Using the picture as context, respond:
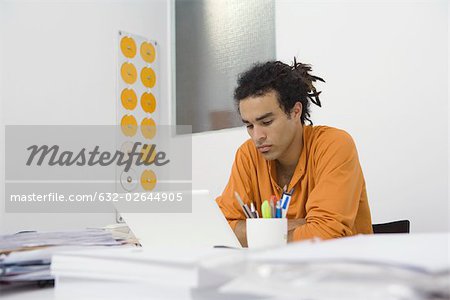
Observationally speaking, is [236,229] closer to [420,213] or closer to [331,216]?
[331,216]

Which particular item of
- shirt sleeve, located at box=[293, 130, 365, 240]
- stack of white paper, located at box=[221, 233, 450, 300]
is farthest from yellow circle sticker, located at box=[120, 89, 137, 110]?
stack of white paper, located at box=[221, 233, 450, 300]

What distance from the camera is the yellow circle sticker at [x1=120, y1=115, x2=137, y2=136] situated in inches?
113

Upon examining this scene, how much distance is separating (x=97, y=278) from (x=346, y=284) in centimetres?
36

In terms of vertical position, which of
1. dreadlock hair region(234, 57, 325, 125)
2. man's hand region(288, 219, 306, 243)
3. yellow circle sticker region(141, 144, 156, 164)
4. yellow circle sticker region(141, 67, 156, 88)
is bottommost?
man's hand region(288, 219, 306, 243)

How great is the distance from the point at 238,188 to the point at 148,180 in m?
1.37

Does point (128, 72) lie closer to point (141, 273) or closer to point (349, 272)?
point (141, 273)

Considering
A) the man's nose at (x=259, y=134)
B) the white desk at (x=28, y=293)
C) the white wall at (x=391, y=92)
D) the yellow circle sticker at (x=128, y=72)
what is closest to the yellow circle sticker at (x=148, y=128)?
the yellow circle sticker at (x=128, y=72)

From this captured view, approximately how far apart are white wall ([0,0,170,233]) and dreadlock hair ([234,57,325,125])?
1.16m

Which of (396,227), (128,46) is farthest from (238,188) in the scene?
(128,46)

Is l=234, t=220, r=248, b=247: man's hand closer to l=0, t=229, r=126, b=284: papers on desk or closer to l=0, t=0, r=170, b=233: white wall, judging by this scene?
l=0, t=229, r=126, b=284: papers on desk

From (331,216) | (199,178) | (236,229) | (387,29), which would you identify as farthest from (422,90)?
(199,178)

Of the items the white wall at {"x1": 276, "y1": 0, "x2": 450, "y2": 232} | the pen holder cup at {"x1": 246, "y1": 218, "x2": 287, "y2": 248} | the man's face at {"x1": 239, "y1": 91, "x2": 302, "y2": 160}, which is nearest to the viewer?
the pen holder cup at {"x1": 246, "y1": 218, "x2": 287, "y2": 248}

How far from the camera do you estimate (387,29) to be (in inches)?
89.0

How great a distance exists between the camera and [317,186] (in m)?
1.54
